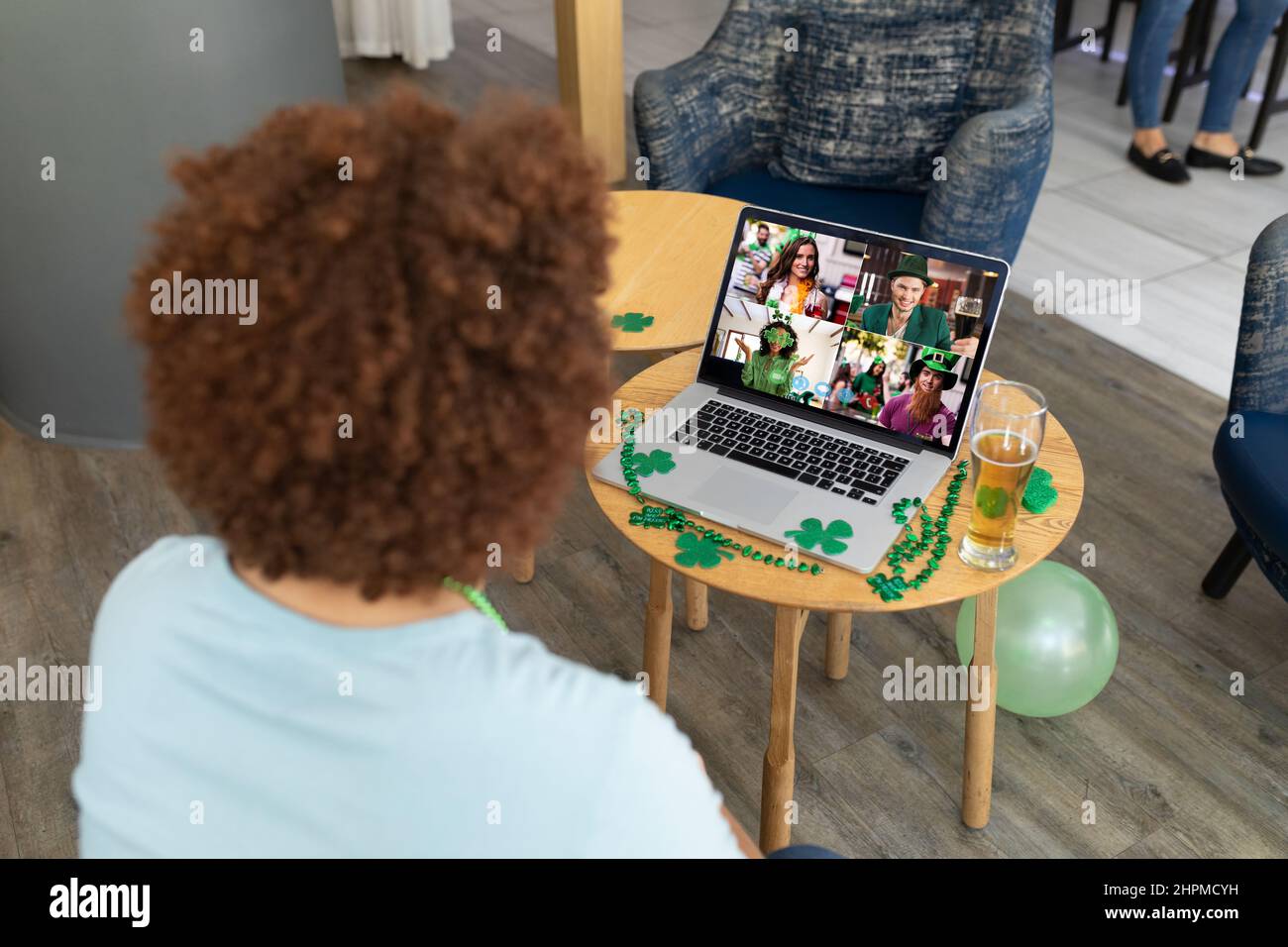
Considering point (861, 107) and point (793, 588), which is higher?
point (861, 107)

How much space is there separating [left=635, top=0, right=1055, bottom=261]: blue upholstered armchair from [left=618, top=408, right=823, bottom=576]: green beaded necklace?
1088 millimetres

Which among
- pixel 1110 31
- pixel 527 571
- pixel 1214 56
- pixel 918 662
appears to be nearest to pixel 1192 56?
pixel 1110 31

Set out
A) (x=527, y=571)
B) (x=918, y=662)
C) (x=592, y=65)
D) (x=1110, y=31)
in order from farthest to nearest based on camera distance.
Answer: (x=1110, y=31) < (x=592, y=65) < (x=527, y=571) < (x=918, y=662)

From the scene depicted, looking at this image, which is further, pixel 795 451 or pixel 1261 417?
pixel 1261 417

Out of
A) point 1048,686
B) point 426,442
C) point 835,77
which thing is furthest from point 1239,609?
point 426,442

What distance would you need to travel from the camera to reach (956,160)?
2.28 meters

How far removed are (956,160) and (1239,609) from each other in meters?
1.00

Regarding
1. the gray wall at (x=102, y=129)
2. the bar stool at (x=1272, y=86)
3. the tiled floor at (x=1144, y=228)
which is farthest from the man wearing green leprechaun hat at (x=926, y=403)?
the bar stool at (x=1272, y=86)

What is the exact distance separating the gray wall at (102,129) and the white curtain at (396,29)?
226 cm

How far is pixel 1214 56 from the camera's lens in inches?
144

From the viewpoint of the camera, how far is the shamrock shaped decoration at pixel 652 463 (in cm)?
152

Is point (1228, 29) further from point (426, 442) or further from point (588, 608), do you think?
point (426, 442)

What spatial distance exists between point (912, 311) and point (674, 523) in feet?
1.34

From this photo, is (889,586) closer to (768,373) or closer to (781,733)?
(781,733)
